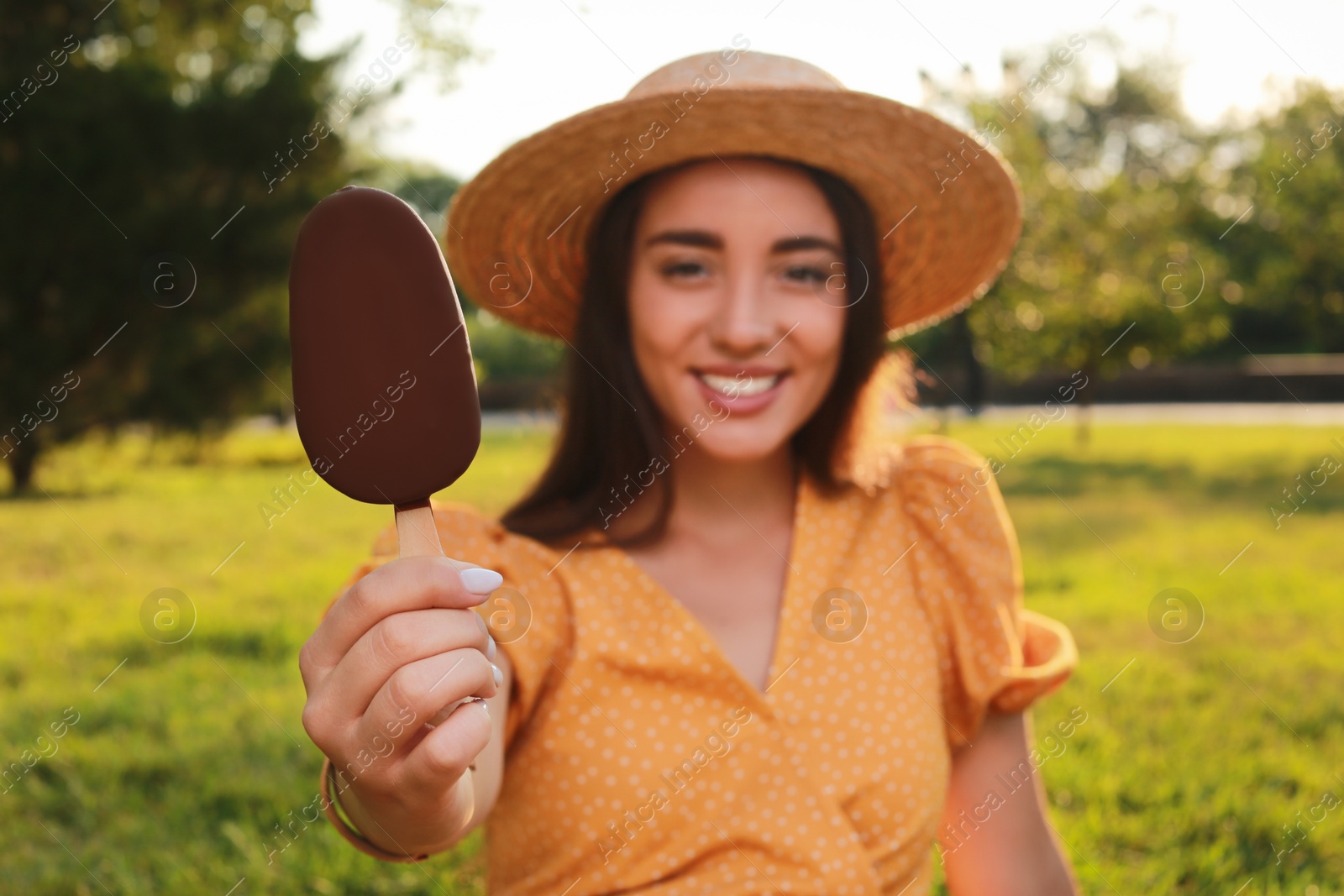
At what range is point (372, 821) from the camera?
120cm

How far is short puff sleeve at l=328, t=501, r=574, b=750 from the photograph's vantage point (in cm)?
150

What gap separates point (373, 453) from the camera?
1045 mm

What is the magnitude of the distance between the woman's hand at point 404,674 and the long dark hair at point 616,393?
28.1 inches

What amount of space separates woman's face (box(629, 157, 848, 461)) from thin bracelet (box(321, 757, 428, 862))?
2.47 feet

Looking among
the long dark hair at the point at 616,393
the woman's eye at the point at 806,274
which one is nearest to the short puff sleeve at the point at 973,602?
the long dark hair at the point at 616,393

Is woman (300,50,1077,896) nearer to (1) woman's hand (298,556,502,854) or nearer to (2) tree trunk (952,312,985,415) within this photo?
(1) woman's hand (298,556,502,854)

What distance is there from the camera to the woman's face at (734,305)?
1.61m

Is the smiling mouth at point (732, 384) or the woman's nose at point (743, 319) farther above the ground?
the woman's nose at point (743, 319)

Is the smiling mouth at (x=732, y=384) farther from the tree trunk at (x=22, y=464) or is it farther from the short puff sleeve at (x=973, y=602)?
the tree trunk at (x=22, y=464)

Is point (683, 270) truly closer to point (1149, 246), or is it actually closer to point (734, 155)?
point (734, 155)

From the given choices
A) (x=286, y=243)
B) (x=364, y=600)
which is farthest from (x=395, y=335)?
(x=286, y=243)

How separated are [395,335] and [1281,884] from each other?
7.60ft

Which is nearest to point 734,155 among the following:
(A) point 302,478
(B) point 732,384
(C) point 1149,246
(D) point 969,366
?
(B) point 732,384

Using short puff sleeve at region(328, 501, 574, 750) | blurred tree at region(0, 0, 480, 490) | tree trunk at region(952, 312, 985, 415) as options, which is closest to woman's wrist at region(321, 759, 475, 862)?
short puff sleeve at region(328, 501, 574, 750)
